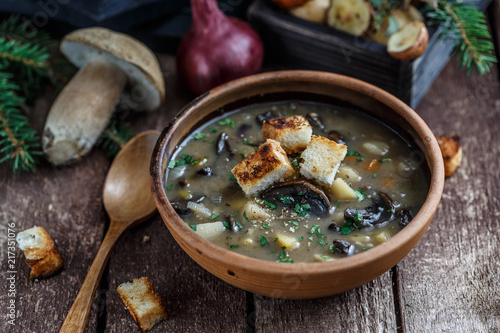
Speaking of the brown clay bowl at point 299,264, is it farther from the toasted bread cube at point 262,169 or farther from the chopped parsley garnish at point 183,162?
the toasted bread cube at point 262,169

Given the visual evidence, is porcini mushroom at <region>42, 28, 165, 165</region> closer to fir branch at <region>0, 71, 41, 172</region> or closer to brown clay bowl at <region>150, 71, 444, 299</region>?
fir branch at <region>0, 71, 41, 172</region>

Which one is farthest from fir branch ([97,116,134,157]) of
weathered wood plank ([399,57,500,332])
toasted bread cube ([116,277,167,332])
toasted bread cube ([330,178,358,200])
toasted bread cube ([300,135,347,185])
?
weathered wood plank ([399,57,500,332])

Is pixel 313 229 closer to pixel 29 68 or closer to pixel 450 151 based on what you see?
pixel 450 151

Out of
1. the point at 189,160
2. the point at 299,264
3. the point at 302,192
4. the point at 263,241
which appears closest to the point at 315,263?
the point at 299,264

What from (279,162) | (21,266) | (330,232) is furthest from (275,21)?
(21,266)

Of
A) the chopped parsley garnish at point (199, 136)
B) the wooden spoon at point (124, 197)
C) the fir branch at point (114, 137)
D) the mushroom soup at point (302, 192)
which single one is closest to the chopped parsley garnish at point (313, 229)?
the mushroom soup at point (302, 192)
